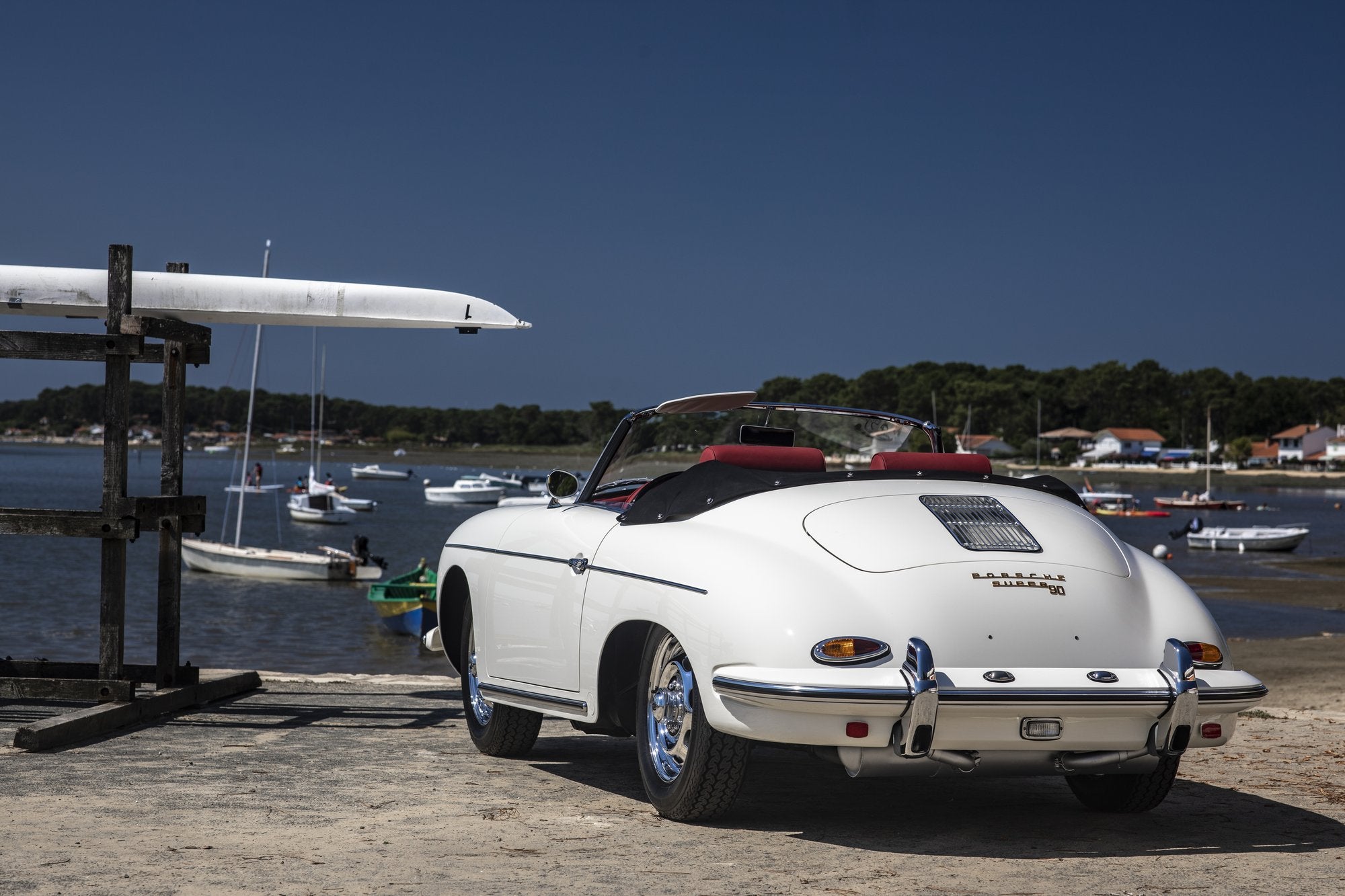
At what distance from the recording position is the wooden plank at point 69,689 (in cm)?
798

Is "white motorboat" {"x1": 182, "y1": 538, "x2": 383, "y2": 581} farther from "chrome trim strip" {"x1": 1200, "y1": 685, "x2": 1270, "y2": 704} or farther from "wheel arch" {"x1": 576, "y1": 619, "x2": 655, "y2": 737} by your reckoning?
"chrome trim strip" {"x1": 1200, "y1": 685, "x2": 1270, "y2": 704}

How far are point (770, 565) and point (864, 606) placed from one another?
0.38m

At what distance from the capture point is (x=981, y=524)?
215 inches

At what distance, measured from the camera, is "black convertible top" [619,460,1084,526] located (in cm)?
573

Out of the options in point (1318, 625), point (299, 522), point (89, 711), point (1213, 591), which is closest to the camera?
point (89, 711)

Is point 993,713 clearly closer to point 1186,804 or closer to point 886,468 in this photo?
point 886,468

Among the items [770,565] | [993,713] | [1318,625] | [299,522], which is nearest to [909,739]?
[993,713]

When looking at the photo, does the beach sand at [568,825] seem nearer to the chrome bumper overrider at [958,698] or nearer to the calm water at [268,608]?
the chrome bumper overrider at [958,698]

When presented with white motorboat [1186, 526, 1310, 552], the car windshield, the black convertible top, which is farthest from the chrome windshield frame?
white motorboat [1186, 526, 1310, 552]

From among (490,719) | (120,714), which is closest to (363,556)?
(120,714)

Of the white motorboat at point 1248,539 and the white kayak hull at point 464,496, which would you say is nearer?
the white motorboat at point 1248,539

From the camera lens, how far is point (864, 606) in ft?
16.4

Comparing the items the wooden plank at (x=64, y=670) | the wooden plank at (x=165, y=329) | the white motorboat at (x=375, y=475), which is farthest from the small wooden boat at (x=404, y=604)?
the white motorboat at (x=375, y=475)

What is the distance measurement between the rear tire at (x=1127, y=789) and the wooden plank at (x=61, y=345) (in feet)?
17.9
